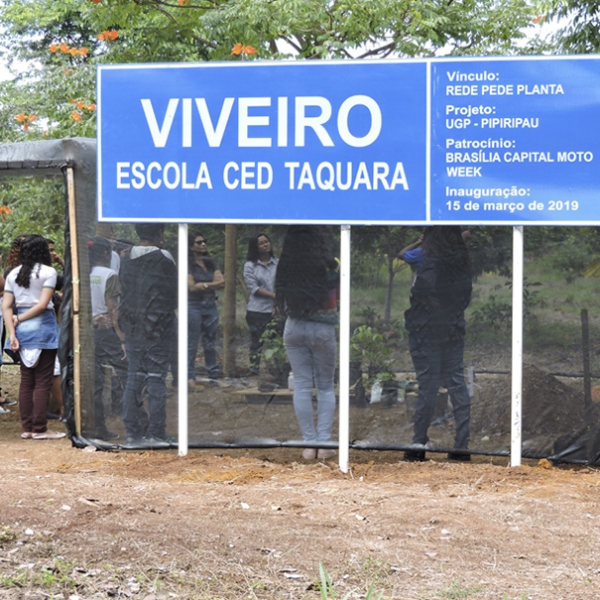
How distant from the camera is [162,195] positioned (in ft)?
21.1

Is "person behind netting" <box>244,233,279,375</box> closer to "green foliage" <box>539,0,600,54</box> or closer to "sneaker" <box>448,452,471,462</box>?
"sneaker" <box>448,452,471,462</box>

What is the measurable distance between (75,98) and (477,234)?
21.7 ft

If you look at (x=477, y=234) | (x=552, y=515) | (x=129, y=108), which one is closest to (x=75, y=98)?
(x=129, y=108)

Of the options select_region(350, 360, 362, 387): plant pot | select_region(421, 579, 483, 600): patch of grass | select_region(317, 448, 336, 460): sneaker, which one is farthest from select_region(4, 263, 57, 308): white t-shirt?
select_region(421, 579, 483, 600): patch of grass

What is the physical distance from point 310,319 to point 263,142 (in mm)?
1241

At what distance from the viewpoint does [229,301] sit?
647cm

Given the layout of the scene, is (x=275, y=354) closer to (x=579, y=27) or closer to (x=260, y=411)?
(x=260, y=411)

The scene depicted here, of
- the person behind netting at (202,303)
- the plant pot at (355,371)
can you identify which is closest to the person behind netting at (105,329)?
the person behind netting at (202,303)

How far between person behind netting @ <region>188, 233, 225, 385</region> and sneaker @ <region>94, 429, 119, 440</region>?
76 centimetres

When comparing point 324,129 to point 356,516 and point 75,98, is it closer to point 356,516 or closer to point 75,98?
point 356,516

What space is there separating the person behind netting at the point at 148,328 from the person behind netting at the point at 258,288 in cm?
60

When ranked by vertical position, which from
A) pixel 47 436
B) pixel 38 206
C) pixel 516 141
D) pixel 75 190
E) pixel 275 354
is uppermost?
pixel 516 141

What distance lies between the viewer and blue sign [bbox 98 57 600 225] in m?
5.96

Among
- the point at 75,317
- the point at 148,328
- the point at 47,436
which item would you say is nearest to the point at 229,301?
the point at 148,328
